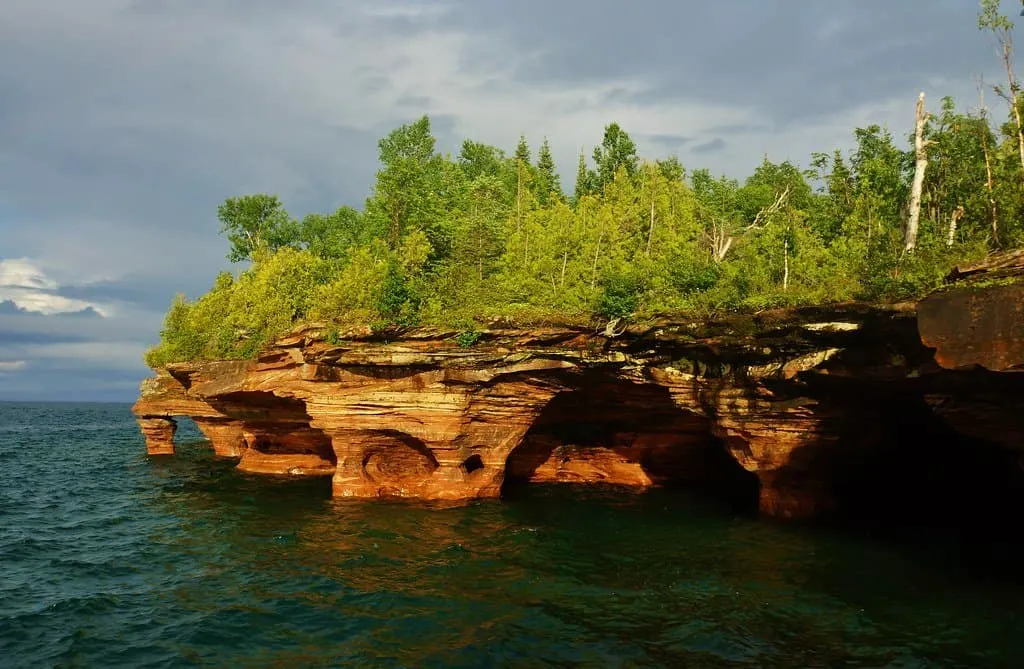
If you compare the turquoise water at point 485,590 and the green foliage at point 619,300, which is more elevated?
the green foliage at point 619,300

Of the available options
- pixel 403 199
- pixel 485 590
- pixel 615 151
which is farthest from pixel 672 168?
pixel 485 590

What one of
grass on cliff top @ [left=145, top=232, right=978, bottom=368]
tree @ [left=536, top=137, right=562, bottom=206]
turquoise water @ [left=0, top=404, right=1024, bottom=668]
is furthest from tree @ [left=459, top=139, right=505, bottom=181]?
turquoise water @ [left=0, top=404, right=1024, bottom=668]

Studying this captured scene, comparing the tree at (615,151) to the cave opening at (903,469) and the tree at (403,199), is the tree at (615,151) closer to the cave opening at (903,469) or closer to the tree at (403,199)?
the tree at (403,199)

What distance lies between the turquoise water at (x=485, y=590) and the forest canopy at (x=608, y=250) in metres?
6.46

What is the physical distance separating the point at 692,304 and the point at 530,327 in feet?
16.7

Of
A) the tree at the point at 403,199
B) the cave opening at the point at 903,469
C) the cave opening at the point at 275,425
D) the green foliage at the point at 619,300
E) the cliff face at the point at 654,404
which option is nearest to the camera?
the cliff face at the point at 654,404

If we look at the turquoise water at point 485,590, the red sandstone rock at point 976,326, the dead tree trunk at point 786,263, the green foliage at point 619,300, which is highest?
the dead tree trunk at point 786,263

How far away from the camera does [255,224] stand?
152ft

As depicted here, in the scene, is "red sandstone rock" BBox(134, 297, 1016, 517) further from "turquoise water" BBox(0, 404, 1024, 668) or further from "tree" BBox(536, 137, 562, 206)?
"tree" BBox(536, 137, 562, 206)

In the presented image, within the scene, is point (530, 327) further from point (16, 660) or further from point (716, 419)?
point (16, 660)

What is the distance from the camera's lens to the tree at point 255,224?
4591 centimetres

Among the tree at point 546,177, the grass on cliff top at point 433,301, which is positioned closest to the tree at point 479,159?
the tree at point 546,177

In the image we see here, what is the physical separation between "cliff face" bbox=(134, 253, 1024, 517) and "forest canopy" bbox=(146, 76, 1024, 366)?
0.98 metres

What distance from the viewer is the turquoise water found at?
10609 mm
